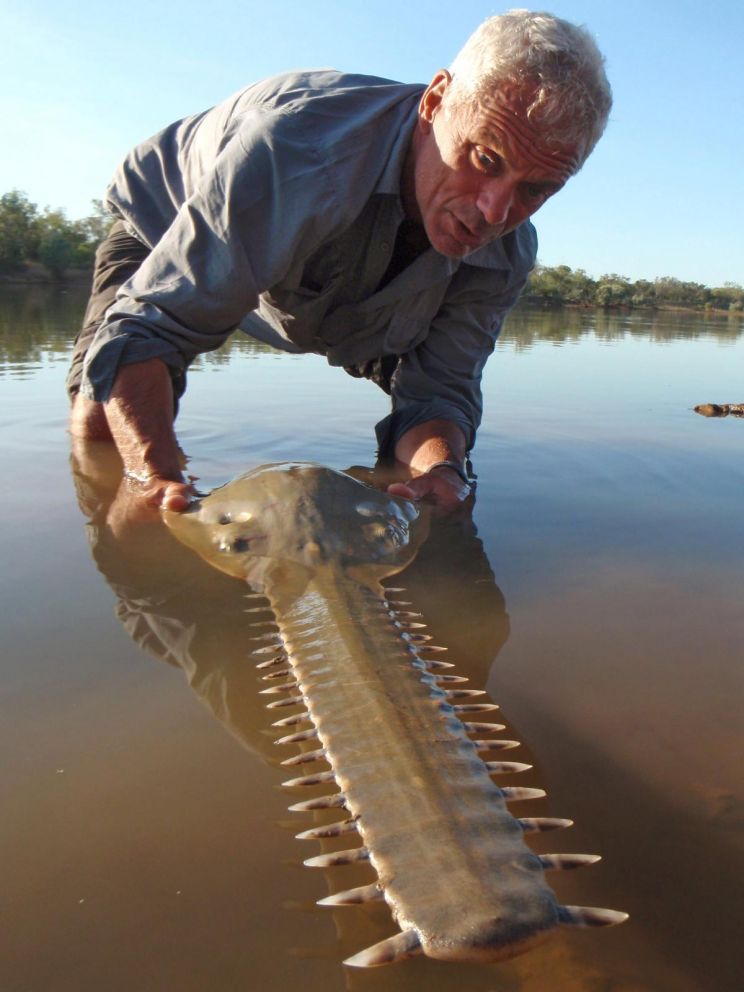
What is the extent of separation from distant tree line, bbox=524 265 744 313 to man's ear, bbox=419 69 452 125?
128 ft

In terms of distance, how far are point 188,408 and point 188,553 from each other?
2458 millimetres

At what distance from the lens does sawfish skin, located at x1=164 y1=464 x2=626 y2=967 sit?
2.44ft

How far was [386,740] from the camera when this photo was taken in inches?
39.9

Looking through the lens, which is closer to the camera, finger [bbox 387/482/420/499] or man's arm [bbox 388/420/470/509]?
finger [bbox 387/482/420/499]

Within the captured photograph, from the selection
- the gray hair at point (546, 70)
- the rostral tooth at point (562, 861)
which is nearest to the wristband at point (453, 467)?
the gray hair at point (546, 70)

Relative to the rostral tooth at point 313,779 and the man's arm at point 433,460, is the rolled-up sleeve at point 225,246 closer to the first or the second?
the man's arm at point 433,460

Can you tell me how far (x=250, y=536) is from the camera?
6.01ft

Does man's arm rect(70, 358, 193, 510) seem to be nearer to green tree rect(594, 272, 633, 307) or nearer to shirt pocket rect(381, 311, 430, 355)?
shirt pocket rect(381, 311, 430, 355)

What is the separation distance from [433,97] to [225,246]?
80cm

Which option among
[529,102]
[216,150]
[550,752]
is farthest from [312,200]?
[550,752]

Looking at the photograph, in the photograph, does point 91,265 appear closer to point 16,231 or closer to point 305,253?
point 16,231

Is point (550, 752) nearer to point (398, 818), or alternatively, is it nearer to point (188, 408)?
point (398, 818)

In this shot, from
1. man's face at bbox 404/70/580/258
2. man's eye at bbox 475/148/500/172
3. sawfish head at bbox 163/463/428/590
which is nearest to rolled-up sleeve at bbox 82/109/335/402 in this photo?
man's face at bbox 404/70/580/258

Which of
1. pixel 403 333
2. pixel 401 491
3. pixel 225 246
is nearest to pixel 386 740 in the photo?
pixel 401 491
